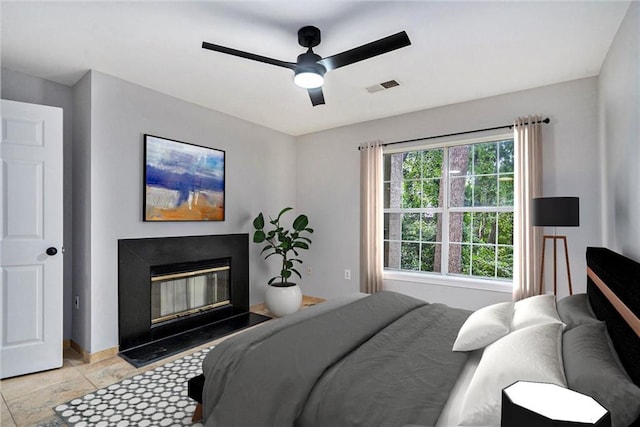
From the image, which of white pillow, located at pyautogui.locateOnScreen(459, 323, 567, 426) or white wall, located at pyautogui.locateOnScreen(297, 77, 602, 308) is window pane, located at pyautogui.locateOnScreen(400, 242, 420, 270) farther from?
white pillow, located at pyautogui.locateOnScreen(459, 323, 567, 426)

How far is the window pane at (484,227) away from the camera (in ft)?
11.8

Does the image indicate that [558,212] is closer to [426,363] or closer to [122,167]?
[426,363]

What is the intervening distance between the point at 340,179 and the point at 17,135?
3.34 meters

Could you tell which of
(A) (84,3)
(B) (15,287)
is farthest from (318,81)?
(B) (15,287)

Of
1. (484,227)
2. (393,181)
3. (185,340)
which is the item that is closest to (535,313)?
(484,227)

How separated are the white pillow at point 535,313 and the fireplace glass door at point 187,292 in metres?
3.09

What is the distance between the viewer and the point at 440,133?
12.5 feet

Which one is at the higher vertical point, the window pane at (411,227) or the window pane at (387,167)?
the window pane at (387,167)

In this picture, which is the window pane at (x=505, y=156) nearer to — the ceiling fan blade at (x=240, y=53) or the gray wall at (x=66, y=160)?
the ceiling fan blade at (x=240, y=53)

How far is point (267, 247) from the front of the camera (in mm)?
4266

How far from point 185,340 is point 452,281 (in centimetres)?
291

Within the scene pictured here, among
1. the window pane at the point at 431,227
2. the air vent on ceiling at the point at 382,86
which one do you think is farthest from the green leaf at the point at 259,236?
the air vent on ceiling at the point at 382,86

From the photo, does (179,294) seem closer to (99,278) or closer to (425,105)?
(99,278)

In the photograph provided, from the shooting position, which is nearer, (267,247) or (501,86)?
(501,86)
